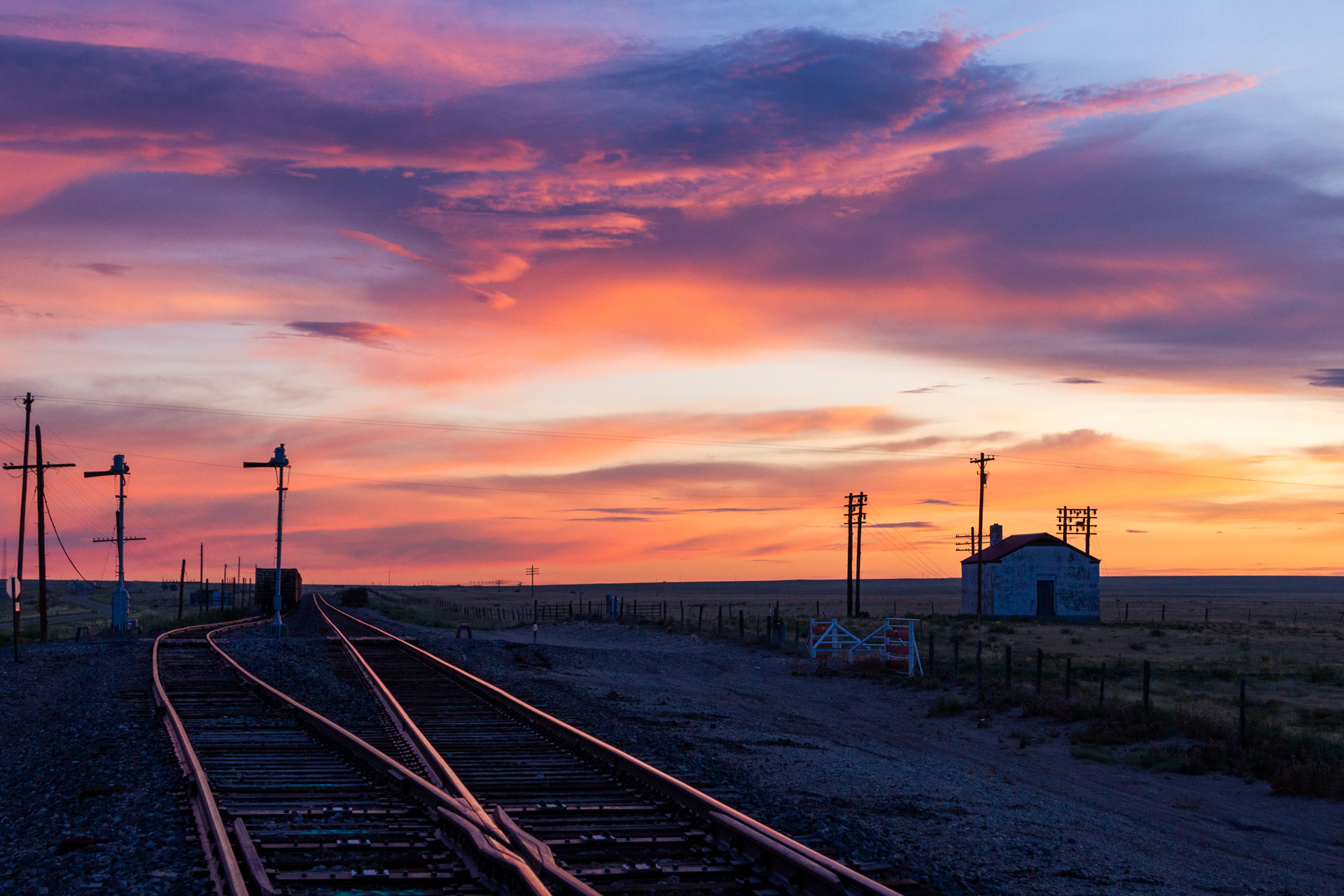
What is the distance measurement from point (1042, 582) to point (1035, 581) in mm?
437

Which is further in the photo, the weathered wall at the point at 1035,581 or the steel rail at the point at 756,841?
the weathered wall at the point at 1035,581

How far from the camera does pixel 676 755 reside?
1315cm

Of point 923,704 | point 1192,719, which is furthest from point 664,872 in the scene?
point 923,704

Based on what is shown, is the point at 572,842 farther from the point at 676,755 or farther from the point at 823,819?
the point at 676,755

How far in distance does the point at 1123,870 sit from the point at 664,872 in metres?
4.83

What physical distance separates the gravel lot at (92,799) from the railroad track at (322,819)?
263 mm

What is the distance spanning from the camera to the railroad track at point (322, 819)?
24.9ft

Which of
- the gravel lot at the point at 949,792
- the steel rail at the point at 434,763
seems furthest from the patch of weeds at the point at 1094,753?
the steel rail at the point at 434,763

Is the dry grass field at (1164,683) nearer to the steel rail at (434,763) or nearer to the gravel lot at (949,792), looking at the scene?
the gravel lot at (949,792)

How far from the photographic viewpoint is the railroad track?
7.59 meters

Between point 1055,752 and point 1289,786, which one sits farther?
point 1055,752

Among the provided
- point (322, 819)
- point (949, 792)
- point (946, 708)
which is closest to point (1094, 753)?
point (946, 708)

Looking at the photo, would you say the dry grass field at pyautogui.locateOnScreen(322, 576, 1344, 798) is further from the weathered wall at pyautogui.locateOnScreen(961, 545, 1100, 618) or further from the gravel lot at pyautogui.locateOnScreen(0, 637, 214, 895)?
the gravel lot at pyautogui.locateOnScreen(0, 637, 214, 895)

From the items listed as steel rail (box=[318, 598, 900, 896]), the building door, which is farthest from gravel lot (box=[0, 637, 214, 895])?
the building door
